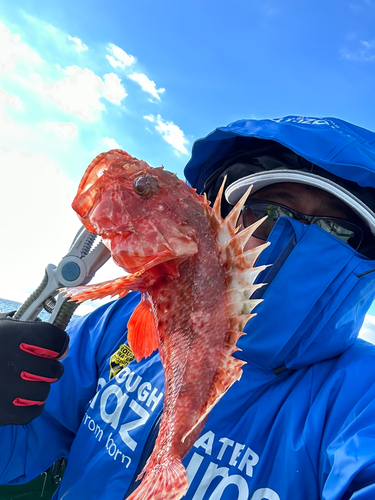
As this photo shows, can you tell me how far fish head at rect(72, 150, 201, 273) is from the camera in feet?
4.39

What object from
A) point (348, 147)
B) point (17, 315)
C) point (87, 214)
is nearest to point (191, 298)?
point (87, 214)

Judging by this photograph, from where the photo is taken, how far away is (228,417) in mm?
1896

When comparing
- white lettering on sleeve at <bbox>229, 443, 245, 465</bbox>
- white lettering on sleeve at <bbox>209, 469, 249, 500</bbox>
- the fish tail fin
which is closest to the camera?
the fish tail fin

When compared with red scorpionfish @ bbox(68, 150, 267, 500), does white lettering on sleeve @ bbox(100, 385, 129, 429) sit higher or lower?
lower

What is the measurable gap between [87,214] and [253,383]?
1.55m

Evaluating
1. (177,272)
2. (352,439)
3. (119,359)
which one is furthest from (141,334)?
(352,439)

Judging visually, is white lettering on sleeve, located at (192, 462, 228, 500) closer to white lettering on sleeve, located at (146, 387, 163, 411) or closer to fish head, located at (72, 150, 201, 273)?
white lettering on sleeve, located at (146, 387, 163, 411)

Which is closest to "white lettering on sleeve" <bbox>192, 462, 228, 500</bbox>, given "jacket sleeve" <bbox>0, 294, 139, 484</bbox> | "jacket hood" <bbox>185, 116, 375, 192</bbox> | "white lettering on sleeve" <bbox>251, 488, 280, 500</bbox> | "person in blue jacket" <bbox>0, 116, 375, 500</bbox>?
"person in blue jacket" <bbox>0, 116, 375, 500</bbox>

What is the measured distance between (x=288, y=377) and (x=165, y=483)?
47.2 inches

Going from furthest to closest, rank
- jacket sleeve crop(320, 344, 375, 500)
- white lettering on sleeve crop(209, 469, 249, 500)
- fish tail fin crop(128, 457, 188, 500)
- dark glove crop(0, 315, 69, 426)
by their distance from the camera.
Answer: dark glove crop(0, 315, 69, 426) < white lettering on sleeve crop(209, 469, 249, 500) < jacket sleeve crop(320, 344, 375, 500) < fish tail fin crop(128, 457, 188, 500)

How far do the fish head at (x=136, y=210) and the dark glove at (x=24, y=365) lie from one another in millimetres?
1228

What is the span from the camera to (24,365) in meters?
2.20

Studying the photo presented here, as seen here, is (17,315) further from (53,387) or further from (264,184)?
(264,184)

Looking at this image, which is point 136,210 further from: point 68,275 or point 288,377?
point 288,377
